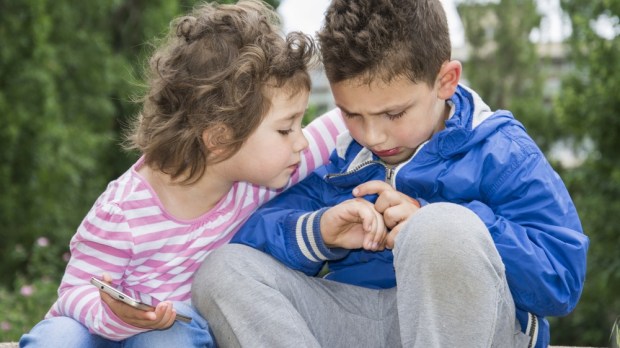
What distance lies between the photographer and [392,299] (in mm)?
2545

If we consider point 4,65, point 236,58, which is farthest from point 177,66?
point 4,65

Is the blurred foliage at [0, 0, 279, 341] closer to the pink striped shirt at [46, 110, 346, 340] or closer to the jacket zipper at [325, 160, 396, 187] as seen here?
the pink striped shirt at [46, 110, 346, 340]

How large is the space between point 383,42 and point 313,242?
604mm

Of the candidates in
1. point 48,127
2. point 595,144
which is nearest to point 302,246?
point 595,144

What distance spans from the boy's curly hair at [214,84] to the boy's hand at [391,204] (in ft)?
1.43

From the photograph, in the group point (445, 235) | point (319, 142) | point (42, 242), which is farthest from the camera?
point (42, 242)

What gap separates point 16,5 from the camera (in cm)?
812

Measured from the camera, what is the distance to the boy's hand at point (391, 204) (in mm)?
→ 2309

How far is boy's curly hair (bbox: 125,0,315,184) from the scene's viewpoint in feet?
8.77

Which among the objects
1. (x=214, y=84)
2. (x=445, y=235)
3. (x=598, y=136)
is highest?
(x=214, y=84)

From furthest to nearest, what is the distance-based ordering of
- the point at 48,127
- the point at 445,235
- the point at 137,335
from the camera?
1. the point at 48,127
2. the point at 137,335
3. the point at 445,235

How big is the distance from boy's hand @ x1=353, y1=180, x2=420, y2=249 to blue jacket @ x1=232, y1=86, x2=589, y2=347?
0.13 metres

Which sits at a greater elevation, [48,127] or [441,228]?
[441,228]

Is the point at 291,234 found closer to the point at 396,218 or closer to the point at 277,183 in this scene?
the point at 277,183
